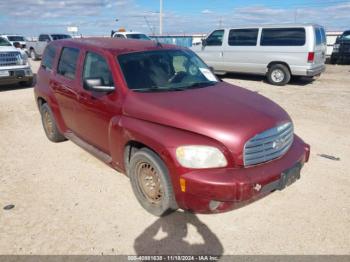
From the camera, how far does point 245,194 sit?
285cm

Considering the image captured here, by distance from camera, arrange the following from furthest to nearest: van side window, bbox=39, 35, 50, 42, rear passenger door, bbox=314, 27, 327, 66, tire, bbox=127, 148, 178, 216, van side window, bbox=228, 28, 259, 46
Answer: van side window, bbox=39, 35, 50, 42 → van side window, bbox=228, 28, 259, 46 → rear passenger door, bbox=314, 27, 327, 66 → tire, bbox=127, 148, 178, 216

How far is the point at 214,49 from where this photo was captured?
13367mm

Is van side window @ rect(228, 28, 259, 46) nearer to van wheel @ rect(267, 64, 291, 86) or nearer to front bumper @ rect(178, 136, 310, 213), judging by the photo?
van wheel @ rect(267, 64, 291, 86)

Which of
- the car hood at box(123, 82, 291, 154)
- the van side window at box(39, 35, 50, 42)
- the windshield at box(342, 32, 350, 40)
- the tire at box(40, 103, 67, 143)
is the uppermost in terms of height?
the windshield at box(342, 32, 350, 40)

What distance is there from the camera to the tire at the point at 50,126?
5.54m

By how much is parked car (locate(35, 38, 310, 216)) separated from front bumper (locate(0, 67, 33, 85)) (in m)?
6.81

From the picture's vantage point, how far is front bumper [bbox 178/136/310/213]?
9.23 feet

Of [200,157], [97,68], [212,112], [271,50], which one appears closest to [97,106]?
[97,68]

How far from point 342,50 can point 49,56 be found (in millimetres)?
17640

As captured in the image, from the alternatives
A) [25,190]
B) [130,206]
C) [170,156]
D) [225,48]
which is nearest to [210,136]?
[170,156]

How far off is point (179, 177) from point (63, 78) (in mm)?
2795

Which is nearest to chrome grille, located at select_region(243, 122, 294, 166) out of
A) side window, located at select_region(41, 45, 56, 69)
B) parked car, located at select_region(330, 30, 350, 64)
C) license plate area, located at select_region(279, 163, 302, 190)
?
license plate area, located at select_region(279, 163, 302, 190)

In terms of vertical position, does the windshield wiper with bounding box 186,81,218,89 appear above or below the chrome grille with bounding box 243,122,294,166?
above

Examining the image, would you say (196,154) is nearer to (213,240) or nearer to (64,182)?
(213,240)
